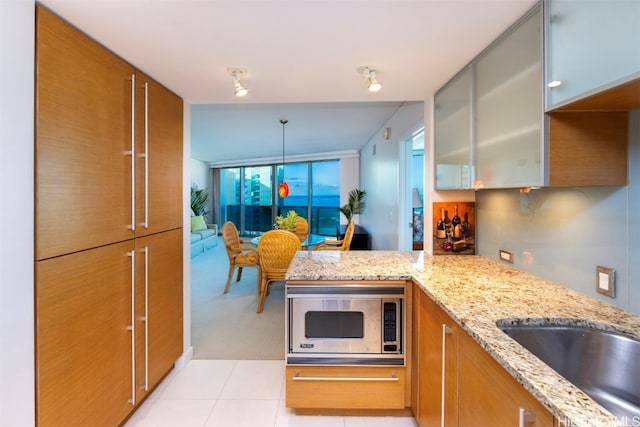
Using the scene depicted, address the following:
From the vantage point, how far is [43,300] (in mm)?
1230

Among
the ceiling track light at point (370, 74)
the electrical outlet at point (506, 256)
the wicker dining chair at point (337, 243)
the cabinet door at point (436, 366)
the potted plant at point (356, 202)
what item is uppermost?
the ceiling track light at point (370, 74)

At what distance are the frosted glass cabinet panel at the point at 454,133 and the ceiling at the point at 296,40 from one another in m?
0.10

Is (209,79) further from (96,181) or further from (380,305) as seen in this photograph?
(380,305)

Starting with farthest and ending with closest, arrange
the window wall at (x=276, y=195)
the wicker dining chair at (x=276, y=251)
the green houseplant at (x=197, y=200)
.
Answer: the green houseplant at (x=197, y=200) → the window wall at (x=276, y=195) → the wicker dining chair at (x=276, y=251)

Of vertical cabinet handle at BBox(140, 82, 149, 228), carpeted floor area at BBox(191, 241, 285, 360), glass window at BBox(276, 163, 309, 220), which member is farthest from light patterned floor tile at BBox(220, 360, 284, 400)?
glass window at BBox(276, 163, 309, 220)

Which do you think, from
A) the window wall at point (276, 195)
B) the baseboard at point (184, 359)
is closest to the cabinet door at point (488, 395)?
the baseboard at point (184, 359)

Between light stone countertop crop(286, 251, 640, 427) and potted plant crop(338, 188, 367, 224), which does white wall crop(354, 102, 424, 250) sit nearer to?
potted plant crop(338, 188, 367, 224)

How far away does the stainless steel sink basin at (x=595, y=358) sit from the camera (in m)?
1.00

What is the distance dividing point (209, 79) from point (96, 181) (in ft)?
3.19

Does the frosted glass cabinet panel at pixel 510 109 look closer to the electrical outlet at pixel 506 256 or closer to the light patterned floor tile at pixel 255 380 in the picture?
the electrical outlet at pixel 506 256

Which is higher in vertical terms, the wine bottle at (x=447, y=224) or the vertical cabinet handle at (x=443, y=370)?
the wine bottle at (x=447, y=224)

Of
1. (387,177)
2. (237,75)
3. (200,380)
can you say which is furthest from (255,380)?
(387,177)

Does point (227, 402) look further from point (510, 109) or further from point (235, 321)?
point (510, 109)

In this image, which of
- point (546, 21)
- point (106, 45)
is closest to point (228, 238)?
point (106, 45)
